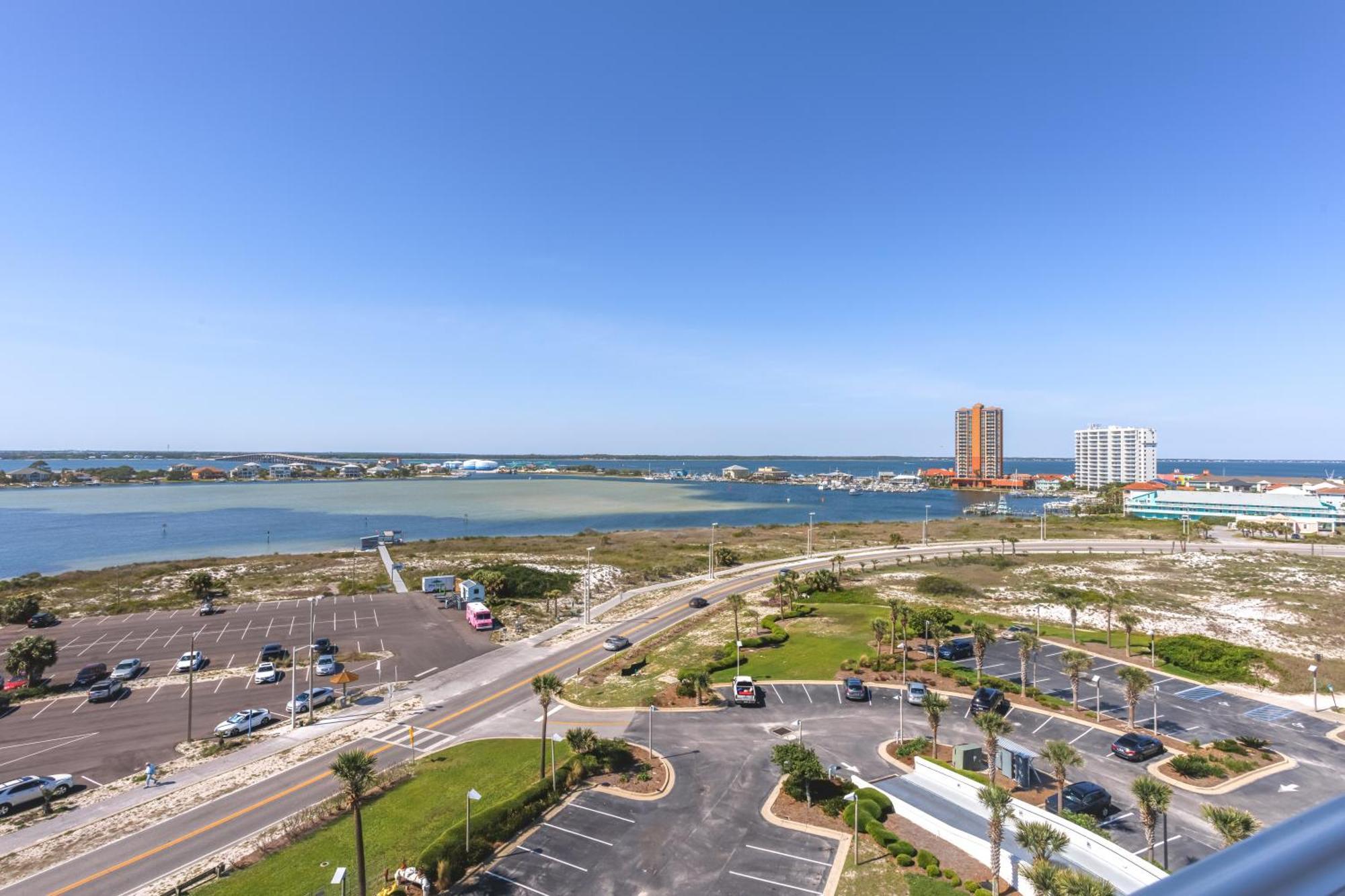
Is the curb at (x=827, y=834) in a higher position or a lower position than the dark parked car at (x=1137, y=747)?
lower

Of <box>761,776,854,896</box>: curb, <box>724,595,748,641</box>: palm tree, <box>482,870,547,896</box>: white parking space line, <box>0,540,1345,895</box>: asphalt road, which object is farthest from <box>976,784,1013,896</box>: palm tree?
<box>724,595,748,641</box>: palm tree

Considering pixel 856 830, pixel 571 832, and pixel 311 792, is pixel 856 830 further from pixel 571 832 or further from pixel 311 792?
pixel 311 792

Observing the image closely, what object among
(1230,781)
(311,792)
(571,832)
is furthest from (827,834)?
(311,792)

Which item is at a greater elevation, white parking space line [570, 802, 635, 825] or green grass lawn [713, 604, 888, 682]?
green grass lawn [713, 604, 888, 682]

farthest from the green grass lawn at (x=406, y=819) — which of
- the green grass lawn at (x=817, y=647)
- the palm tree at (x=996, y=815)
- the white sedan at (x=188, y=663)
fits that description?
the white sedan at (x=188, y=663)

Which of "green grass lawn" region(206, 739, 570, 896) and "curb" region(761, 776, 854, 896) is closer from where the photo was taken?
"curb" region(761, 776, 854, 896)

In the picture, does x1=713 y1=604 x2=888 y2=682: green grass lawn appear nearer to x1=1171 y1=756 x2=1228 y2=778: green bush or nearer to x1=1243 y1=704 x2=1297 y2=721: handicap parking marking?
x1=1171 y1=756 x2=1228 y2=778: green bush

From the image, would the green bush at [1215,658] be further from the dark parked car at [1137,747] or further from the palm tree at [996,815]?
the palm tree at [996,815]
